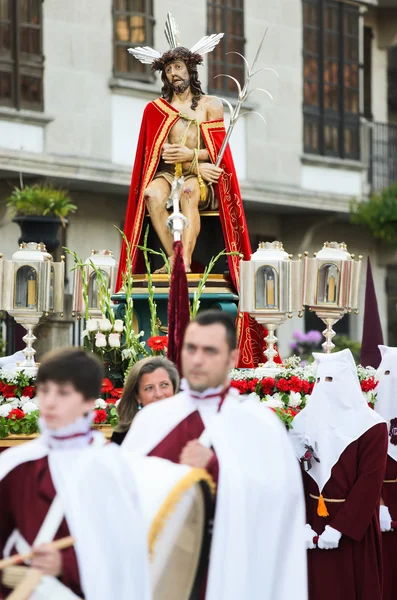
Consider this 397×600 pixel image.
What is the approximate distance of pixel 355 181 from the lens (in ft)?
68.4

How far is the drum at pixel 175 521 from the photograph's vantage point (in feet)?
14.9

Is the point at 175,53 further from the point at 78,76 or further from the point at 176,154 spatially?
the point at 78,76

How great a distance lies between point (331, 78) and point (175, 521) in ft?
54.7

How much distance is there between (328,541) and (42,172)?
948 centimetres

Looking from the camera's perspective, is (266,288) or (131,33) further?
(131,33)

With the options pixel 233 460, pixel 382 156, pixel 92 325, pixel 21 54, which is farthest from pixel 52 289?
pixel 382 156

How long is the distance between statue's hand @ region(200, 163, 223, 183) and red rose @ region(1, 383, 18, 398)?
207 centimetres

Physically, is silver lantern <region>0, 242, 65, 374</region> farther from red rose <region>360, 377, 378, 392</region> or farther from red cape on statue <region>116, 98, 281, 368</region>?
red rose <region>360, 377, 378, 392</region>

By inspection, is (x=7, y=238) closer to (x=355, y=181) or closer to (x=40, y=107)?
(x=40, y=107)

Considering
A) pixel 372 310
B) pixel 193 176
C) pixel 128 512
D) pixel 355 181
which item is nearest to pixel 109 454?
pixel 128 512

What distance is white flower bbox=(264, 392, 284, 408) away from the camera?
8305 millimetres

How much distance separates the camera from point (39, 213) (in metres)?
15.2

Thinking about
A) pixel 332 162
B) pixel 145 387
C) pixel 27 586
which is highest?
pixel 332 162

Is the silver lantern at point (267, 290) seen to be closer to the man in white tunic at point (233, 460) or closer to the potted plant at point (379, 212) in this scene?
the man in white tunic at point (233, 460)
